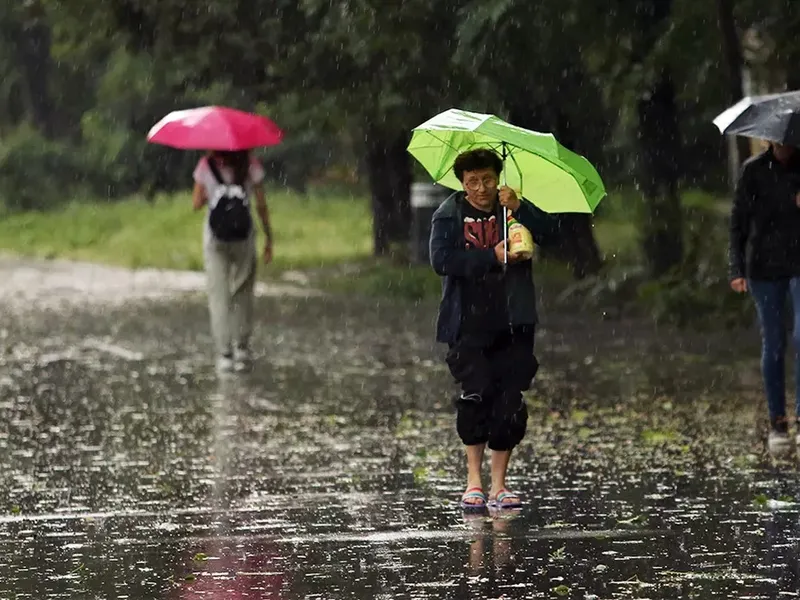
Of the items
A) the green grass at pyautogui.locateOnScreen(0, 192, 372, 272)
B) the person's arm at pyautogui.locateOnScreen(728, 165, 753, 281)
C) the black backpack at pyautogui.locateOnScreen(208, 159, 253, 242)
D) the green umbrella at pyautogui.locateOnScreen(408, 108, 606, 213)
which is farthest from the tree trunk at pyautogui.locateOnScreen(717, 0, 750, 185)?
the green grass at pyautogui.locateOnScreen(0, 192, 372, 272)

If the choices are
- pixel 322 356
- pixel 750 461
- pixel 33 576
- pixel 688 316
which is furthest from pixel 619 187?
pixel 33 576

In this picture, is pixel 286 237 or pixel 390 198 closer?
pixel 390 198

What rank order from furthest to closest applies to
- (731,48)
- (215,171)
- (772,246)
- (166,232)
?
(166,232), (731,48), (215,171), (772,246)

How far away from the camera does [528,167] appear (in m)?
8.85

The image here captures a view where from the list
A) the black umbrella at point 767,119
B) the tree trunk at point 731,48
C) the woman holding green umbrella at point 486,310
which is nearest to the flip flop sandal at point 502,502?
the woman holding green umbrella at point 486,310

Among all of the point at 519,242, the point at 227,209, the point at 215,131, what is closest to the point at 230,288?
the point at 227,209

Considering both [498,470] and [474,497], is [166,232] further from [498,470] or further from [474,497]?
[474,497]

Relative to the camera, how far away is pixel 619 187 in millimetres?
26656

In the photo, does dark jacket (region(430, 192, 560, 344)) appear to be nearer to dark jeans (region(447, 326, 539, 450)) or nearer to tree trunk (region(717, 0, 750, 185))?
dark jeans (region(447, 326, 539, 450))

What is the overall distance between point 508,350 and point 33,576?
8.13ft

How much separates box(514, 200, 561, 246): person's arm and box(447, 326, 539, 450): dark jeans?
1.30 feet

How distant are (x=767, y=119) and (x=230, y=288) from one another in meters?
5.91

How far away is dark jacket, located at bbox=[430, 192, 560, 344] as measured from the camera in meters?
8.53

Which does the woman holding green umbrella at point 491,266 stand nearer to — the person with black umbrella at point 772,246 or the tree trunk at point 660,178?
the person with black umbrella at point 772,246
